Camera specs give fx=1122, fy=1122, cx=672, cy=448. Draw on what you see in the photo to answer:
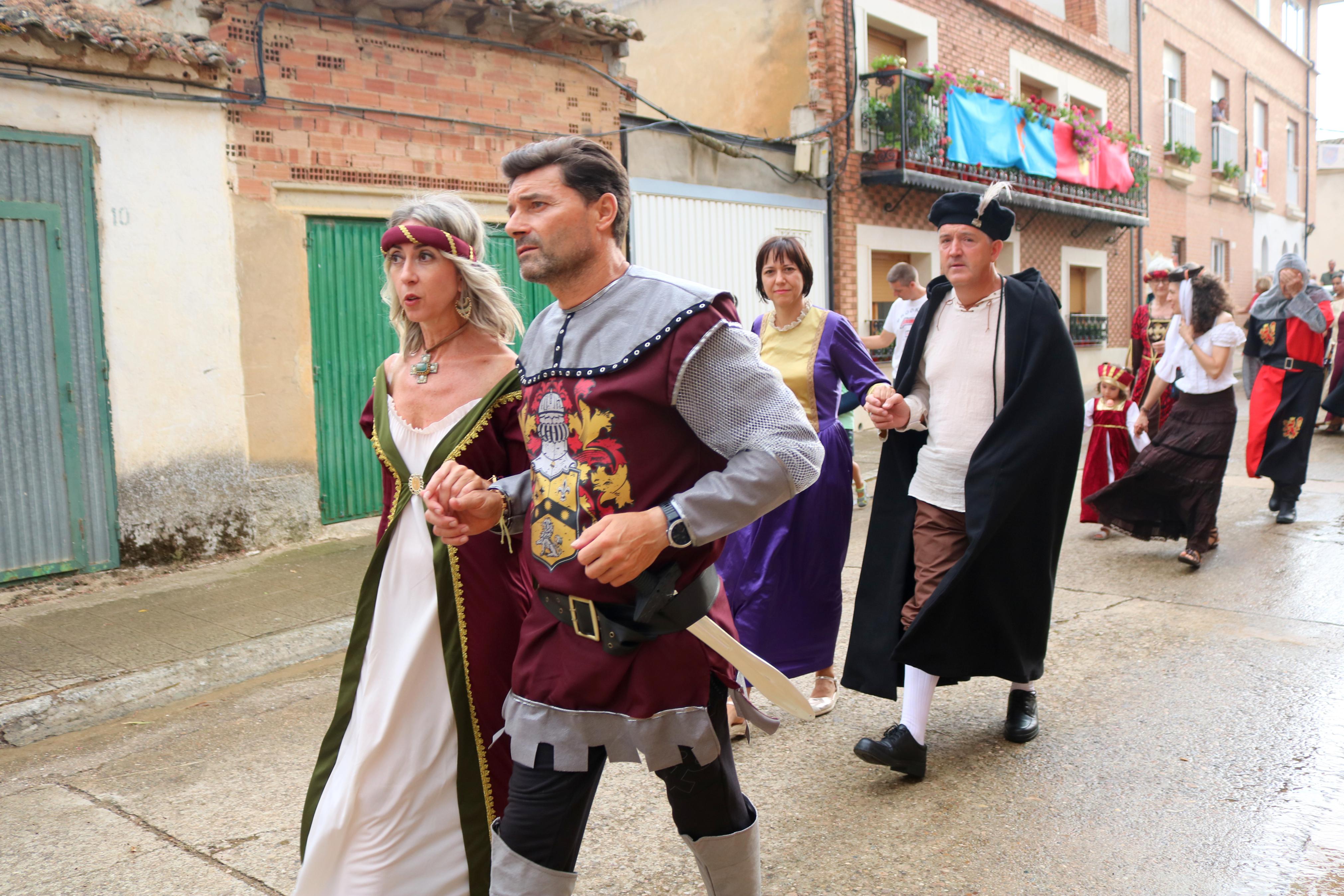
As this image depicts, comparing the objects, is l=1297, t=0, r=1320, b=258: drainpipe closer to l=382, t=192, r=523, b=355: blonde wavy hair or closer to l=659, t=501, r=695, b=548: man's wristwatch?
l=382, t=192, r=523, b=355: blonde wavy hair

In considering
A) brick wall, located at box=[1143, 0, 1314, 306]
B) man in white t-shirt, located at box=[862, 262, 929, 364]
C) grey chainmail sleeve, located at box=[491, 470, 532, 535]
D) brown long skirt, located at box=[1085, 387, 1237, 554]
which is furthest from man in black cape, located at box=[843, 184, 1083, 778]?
brick wall, located at box=[1143, 0, 1314, 306]

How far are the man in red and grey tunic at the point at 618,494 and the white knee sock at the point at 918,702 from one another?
63.1 inches

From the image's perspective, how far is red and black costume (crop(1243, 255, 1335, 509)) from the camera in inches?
323

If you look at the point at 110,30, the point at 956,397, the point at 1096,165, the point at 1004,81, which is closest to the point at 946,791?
the point at 956,397

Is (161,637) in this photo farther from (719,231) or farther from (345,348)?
(719,231)

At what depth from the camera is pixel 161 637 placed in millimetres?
5570

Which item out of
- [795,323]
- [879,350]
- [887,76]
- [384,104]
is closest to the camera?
[795,323]

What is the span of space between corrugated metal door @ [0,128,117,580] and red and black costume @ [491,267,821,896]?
552 centimetres

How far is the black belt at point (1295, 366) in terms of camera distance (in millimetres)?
8516

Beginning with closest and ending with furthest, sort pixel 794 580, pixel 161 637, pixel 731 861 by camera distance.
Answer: pixel 731 861 < pixel 794 580 < pixel 161 637

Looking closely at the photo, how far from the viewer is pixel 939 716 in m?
4.42

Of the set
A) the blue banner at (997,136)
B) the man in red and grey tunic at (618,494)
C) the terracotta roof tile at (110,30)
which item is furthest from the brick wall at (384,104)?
the blue banner at (997,136)

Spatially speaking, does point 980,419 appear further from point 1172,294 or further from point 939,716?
point 1172,294

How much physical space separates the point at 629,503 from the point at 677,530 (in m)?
0.16
